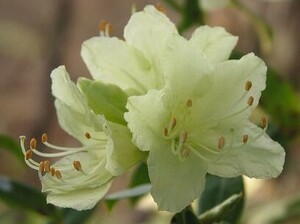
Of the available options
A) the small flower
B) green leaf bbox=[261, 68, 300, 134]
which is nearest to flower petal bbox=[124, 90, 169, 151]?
the small flower

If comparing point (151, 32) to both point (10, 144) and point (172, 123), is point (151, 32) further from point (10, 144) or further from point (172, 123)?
point (10, 144)

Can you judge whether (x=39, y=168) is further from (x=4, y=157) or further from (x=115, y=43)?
(x=4, y=157)

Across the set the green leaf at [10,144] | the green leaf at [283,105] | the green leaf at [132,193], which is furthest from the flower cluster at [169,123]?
the green leaf at [283,105]

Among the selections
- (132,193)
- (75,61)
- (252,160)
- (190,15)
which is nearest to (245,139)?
(252,160)

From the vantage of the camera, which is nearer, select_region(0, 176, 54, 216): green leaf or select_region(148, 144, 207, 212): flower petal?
select_region(148, 144, 207, 212): flower petal

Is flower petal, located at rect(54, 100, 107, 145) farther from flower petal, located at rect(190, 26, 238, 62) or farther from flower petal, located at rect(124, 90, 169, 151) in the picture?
flower petal, located at rect(190, 26, 238, 62)
